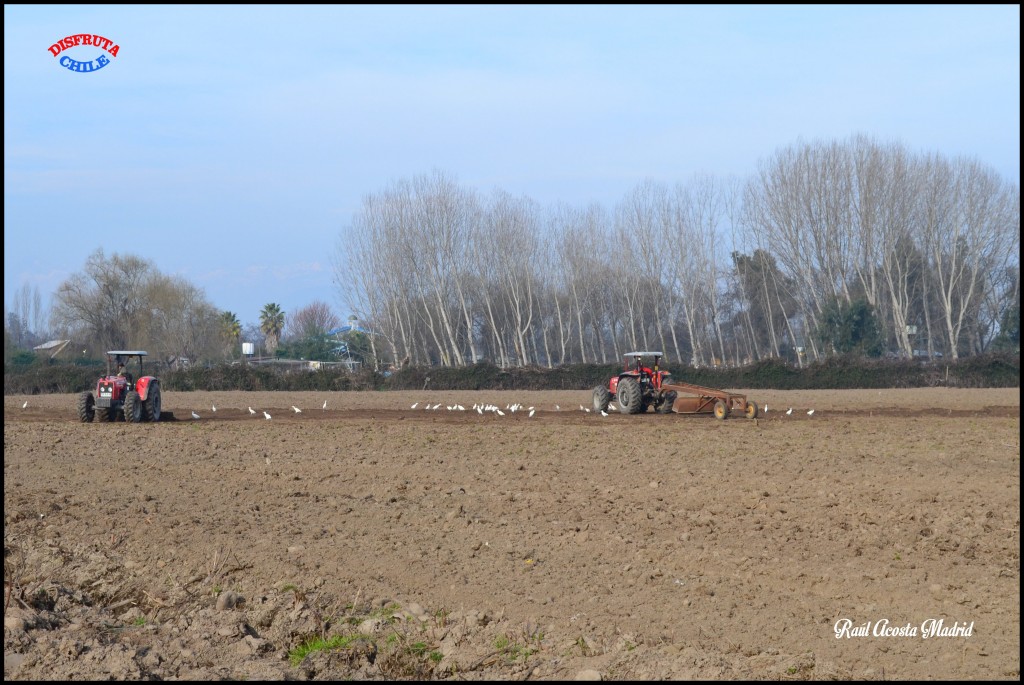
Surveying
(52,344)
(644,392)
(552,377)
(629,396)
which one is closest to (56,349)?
(52,344)

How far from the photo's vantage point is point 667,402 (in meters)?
26.8

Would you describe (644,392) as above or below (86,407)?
below

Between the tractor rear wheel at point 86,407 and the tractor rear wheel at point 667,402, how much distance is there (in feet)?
49.0

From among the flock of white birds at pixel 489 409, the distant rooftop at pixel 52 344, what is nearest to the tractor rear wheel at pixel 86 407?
the flock of white birds at pixel 489 409

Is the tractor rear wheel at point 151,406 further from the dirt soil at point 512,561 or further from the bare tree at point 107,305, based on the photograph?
the bare tree at point 107,305

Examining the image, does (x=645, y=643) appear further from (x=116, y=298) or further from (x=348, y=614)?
(x=116, y=298)

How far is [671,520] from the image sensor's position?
11.9m

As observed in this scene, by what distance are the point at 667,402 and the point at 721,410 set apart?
5.33ft

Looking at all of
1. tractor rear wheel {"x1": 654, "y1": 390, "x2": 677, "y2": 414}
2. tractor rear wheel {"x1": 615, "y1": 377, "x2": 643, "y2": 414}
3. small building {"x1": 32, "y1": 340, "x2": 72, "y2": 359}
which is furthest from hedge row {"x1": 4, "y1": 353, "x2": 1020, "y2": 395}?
small building {"x1": 32, "y1": 340, "x2": 72, "y2": 359}

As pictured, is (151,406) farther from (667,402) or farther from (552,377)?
(552,377)

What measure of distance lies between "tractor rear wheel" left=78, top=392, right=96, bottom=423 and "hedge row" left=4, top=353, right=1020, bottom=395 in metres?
22.0

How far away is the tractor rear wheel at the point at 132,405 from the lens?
24469 mm

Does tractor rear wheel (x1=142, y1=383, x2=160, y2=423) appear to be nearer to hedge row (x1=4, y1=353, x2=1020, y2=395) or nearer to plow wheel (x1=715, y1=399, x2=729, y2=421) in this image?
plow wheel (x1=715, y1=399, x2=729, y2=421)

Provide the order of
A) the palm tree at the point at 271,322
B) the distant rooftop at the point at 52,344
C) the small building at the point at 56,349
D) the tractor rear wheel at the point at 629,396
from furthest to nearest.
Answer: the palm tree at the point at 271,322 < the distant rooftop at the point at 52,344 < the small building at the point at 56,349 < the tractor rear wheel at the point at 629,396
